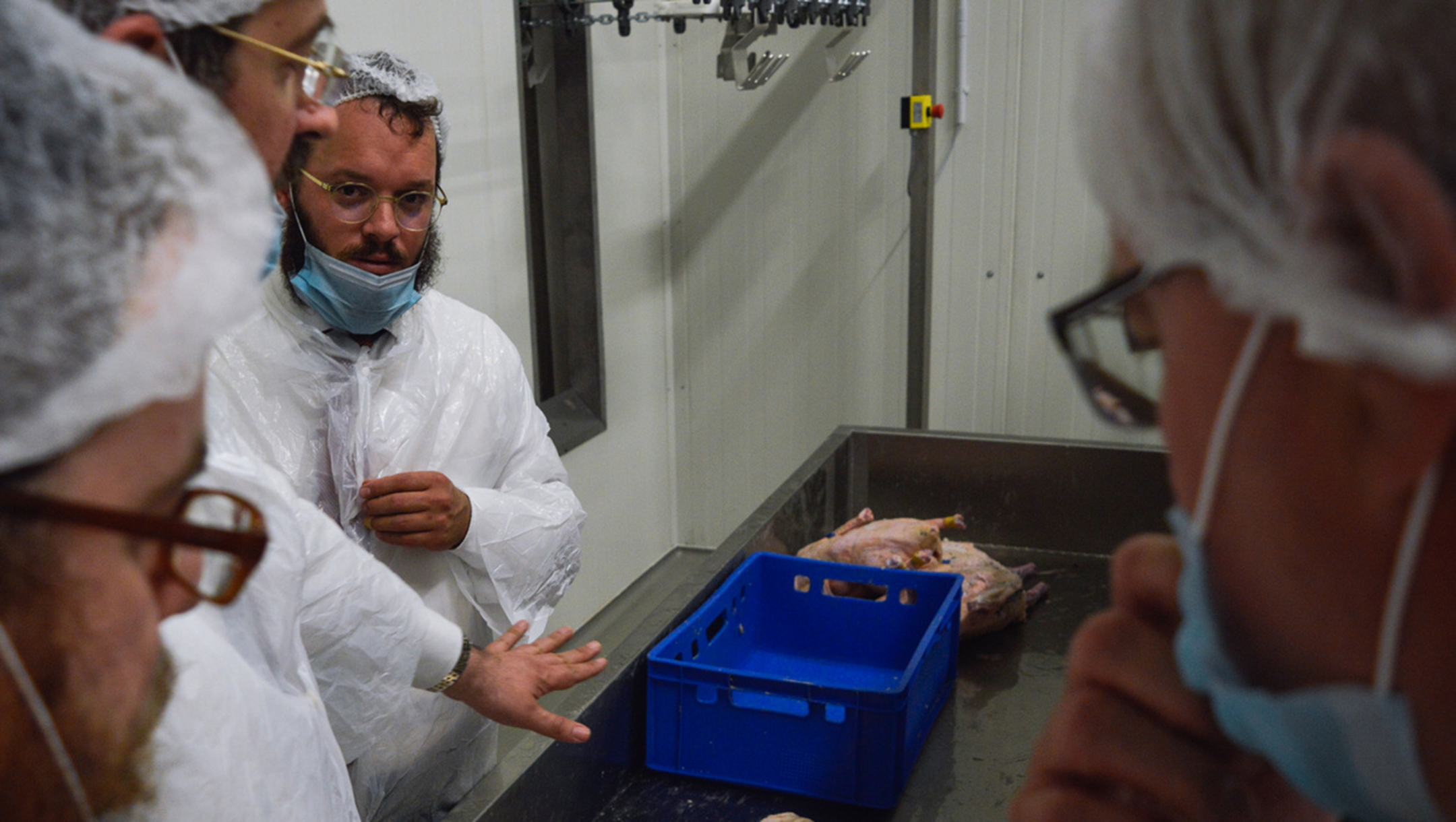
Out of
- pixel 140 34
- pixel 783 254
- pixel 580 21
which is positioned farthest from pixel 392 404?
pixel 783 254

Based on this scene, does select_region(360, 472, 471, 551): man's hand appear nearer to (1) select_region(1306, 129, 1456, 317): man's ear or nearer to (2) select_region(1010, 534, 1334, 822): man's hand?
(2) select_region(1010, 534, 1334, 822): man's hand

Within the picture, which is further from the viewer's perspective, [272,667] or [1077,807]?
[272,667]

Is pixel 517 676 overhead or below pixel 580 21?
below

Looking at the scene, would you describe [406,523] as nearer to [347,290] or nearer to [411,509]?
[411,509]

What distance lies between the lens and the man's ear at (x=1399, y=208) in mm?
447

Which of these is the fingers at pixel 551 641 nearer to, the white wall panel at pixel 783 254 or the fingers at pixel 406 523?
the fingers at pixel 406 523

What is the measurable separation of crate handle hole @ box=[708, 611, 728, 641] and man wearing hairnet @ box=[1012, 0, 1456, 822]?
51.9 inches

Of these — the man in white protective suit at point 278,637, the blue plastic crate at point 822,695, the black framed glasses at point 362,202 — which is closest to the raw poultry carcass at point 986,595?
the blue plastic crate at point 822,695

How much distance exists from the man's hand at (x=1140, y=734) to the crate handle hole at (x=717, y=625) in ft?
3.93

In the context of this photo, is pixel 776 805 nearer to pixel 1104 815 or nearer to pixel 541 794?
pixel 541 794

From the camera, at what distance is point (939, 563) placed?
2.27 meters

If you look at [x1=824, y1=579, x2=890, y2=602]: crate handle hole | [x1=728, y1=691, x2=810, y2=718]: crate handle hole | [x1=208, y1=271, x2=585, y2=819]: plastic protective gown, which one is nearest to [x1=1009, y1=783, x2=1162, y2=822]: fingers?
[x1=728, y1=691, x2=810, y2=718]: crate handle hole

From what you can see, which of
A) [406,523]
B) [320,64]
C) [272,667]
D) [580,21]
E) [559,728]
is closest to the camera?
[320,64]

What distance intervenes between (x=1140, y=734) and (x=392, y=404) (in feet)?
4.91
